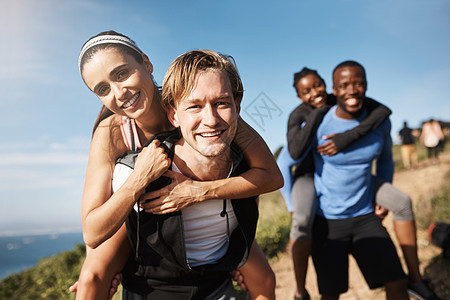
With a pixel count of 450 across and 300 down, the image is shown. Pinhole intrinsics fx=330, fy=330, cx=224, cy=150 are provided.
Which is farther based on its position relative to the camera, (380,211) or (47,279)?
(47,279)

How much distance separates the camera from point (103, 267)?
1.62 metres

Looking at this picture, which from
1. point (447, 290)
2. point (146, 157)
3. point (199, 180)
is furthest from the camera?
point (447, 290)

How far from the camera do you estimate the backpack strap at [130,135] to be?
1652mm

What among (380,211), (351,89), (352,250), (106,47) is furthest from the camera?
(352,250)

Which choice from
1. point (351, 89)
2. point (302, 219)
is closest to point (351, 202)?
point (302, 219)

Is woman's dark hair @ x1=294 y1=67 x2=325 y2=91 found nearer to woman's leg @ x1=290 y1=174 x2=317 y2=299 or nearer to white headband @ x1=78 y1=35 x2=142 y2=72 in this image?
woman's leg @ x1=290 y1=174 x2=317 y2=299

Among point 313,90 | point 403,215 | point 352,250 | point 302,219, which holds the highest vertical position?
point 313,90

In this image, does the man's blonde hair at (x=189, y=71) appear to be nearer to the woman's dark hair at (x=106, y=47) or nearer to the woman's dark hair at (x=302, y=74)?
the woman's dark hair at (x=106, y=47)

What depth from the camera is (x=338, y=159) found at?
3184 millimetres

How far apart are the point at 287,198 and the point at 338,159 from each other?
2.51 ft

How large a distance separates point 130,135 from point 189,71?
0.47 metres

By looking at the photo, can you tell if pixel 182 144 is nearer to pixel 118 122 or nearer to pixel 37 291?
pixel 118 122

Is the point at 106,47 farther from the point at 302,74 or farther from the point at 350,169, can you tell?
the point at 302,74

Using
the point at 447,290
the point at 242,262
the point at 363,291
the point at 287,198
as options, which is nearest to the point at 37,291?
the point at 287,198
